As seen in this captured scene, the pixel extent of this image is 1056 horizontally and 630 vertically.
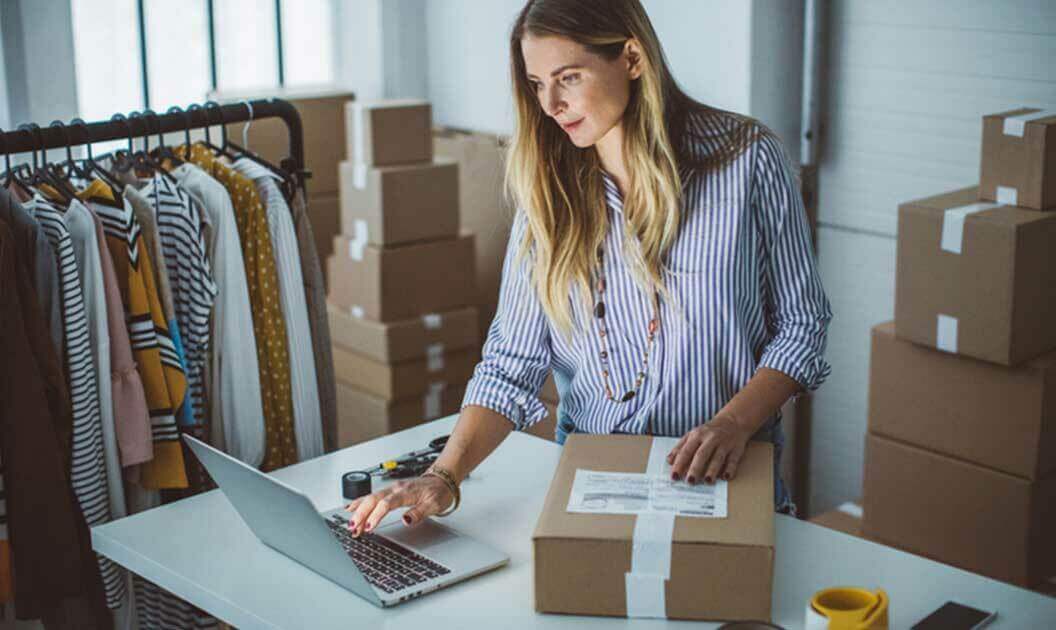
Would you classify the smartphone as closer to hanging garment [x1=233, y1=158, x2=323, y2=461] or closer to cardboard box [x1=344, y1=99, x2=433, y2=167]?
hanging garment [x1=233, y1=158, x2=323, y2=461]

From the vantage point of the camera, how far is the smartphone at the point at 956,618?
1.41 meters

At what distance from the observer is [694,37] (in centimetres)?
349

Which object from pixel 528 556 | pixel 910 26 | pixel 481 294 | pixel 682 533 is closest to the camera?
pixel 682 533

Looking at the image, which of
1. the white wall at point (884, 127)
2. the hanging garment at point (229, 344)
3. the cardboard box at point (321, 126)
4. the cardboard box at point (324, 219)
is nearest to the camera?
the hanging garment at point (229, 344)

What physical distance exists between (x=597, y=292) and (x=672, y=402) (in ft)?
0.66

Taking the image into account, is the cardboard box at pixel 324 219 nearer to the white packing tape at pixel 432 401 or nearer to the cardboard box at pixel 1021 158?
the white packing tape at pixel 432 401

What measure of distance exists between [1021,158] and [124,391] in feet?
6.14

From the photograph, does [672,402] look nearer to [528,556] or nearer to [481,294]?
[528,556]

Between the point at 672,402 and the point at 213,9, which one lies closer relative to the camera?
the point at 672,402

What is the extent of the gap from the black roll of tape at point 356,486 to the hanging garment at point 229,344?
44cm

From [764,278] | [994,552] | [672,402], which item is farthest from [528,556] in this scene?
[994,552]

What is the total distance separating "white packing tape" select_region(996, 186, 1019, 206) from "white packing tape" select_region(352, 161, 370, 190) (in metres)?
1.75

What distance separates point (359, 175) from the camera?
3.64 meters

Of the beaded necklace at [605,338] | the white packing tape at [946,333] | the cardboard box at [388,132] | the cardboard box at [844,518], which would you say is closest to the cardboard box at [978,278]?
the white packing tape at [946,333]
